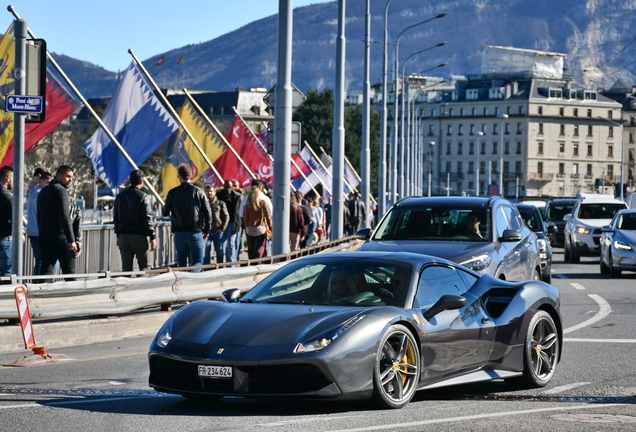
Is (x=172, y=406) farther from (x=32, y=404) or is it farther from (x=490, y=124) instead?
(x=490, y=124)

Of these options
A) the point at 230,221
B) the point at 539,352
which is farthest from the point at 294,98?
the point at 539,352

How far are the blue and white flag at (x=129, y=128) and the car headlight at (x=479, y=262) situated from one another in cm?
1317

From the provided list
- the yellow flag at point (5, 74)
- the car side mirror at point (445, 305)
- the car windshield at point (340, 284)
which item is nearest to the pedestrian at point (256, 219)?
the yellow flag at point (5, 74)

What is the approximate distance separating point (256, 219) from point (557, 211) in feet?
69.8

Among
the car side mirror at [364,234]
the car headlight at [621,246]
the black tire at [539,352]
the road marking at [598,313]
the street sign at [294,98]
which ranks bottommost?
the road marking at [598,313]

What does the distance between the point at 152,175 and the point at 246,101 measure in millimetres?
69979

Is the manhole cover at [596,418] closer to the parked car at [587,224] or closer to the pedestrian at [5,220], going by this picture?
the pedestrian at [5,220]

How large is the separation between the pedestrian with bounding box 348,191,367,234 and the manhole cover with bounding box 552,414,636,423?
3190 centimetres

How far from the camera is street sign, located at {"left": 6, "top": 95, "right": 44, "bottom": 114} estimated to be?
12.8 m

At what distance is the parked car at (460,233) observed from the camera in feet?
47.7

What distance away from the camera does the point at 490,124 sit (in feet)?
578

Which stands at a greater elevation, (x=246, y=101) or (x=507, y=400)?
(x=246, y=101)

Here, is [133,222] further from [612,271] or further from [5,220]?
[612,271]

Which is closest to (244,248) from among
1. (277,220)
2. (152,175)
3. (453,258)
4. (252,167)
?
(252,167)
